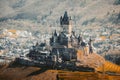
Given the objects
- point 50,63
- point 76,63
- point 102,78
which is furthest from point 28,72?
point 102,78

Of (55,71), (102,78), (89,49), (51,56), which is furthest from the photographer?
(89,49)

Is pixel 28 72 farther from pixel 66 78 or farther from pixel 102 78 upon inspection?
pixel 102 78

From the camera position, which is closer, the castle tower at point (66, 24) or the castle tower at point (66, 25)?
the castle tower at point (66, 25)

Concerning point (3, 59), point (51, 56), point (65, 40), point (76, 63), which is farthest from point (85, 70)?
point (3, 59)

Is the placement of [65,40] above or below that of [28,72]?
above

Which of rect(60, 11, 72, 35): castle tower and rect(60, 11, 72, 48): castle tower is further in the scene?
rect(60, 11, 72, 35): castle tower

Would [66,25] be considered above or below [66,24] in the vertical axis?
below

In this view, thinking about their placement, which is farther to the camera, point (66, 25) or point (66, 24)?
point (66, 25)

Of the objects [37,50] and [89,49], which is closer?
[37,50]

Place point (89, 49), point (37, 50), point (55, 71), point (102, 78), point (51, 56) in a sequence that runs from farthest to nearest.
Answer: point (89, 49) < point (37, 50) < point (51, 56) < point (55, 71) < point (102, 78)
